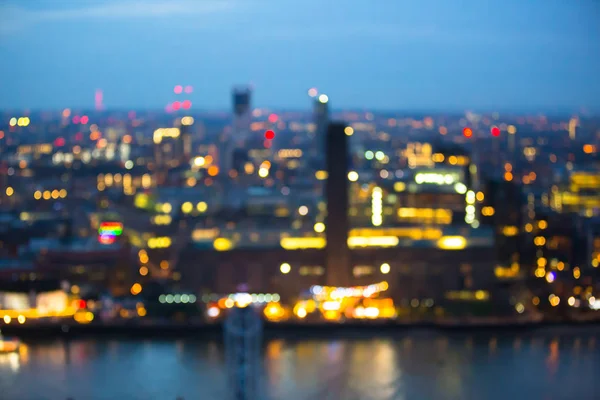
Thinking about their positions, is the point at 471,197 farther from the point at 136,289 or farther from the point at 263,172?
the point at 263,172

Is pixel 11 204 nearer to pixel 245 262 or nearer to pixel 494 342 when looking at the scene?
pixel 245 262

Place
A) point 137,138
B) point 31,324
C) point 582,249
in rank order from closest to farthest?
point 31,324 → point 582,249 → point 137,138

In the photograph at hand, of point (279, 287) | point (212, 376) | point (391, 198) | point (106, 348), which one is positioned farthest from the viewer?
point (391, 198)

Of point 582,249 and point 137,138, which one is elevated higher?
point 137,138

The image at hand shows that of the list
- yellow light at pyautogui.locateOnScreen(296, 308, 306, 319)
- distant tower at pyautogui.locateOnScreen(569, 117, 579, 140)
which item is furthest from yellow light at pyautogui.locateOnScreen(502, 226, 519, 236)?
distant tower at pyautogui.locateOnScreen(569, 117, 579, 140)

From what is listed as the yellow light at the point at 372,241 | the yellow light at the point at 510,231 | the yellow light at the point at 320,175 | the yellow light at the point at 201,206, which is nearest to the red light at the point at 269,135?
the yellow light at the point at 320,175

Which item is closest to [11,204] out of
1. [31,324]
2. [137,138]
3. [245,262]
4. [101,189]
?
[101,189]
